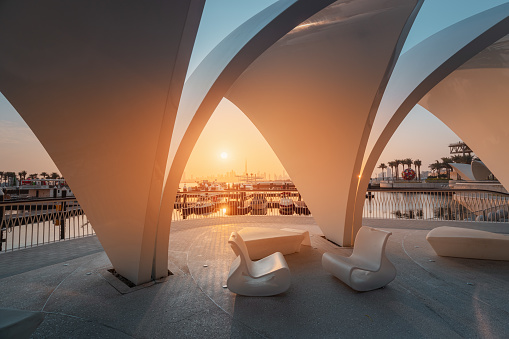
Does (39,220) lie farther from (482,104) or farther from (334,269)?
(482,104)

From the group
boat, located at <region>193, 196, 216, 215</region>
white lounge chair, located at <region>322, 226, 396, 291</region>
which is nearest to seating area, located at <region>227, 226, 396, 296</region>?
white lounge chair, located at <region>322, 226, 396, 291</region>

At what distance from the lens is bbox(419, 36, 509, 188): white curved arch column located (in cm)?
667

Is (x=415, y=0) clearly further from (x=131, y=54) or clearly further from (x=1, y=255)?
(x=1, y=255)

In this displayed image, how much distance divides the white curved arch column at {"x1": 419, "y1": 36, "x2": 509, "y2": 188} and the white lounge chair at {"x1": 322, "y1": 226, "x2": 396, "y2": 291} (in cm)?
614

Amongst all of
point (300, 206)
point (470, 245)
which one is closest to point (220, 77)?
point (470, 245)

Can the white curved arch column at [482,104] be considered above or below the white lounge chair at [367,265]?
above

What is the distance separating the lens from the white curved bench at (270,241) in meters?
5.75

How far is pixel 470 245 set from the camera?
561 centimetres

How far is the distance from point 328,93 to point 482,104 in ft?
18.5

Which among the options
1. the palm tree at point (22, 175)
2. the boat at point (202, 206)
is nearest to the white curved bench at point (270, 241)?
the boat at point (202, 206)

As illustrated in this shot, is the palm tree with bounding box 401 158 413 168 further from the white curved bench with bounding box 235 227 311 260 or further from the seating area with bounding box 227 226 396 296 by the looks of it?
the seating area with bounding box 227 226 396 296

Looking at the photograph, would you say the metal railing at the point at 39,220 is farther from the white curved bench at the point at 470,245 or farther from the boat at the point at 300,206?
the boat at the point at 300,206

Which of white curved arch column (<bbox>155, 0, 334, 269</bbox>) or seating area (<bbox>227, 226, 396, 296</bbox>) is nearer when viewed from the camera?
white curved arch column (<bbox>155, 0, 334, 269</bbox>)

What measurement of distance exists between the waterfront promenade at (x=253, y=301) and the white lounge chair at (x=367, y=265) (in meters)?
0.20
